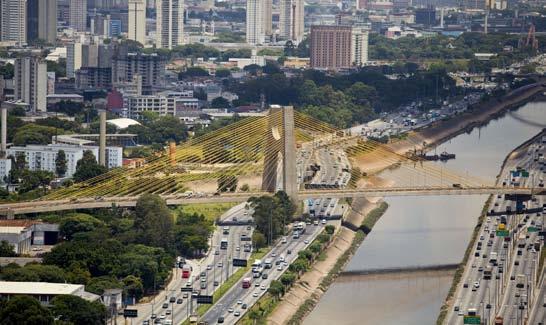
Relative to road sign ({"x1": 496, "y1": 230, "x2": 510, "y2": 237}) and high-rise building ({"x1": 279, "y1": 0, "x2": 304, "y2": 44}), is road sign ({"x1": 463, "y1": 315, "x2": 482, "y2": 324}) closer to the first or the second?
road sign ({"x1": 496, "y1": 230, "x2": 510, "y2": 237})

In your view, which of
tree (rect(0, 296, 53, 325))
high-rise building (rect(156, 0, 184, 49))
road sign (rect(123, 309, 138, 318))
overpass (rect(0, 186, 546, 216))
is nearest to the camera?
tree (rect(0, 296, 53, 325))

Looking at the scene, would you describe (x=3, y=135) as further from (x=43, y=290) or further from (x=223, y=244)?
(x=43, y=290)

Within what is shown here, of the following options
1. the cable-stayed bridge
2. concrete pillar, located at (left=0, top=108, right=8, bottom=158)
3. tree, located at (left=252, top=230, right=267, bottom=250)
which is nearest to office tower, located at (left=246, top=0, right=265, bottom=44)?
concrete pillar, located at (left=0, top=108, right=8, bottom=158)

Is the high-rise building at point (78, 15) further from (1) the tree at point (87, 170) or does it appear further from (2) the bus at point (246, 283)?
(2) the bus at point (246, 283)

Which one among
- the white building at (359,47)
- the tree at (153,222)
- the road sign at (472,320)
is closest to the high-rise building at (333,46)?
the white building at (359,47)

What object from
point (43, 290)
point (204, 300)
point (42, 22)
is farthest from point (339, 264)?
point (42, 22)
